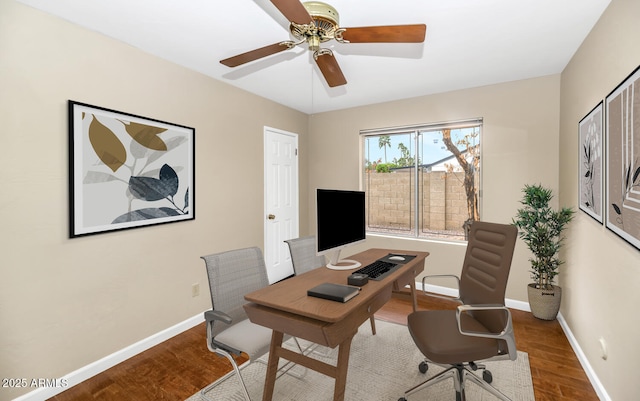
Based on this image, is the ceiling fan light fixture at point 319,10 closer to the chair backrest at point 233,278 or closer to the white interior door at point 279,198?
the chair backrest at point 233,278

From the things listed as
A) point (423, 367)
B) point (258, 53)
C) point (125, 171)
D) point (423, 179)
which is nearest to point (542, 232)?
point (423, 179)

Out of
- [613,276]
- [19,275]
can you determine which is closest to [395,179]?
[613,276]

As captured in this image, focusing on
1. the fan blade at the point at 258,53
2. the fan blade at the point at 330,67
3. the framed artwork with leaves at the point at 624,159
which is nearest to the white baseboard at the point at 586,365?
the framed artwork with leaves at the point at 624,159

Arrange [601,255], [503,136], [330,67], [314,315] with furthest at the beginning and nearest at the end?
1. [503,136]
2. [330,67]
3. [601,255]
4. [314,315]

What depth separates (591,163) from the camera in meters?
2.21

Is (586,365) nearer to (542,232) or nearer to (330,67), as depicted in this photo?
(542,232)

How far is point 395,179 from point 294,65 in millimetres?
2114

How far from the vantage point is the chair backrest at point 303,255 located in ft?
7.95

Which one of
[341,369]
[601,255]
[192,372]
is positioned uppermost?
[601,255]

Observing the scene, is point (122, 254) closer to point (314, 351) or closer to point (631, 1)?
point (314, 351)

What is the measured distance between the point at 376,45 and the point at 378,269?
6.09ft

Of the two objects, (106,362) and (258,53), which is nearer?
(258,53)

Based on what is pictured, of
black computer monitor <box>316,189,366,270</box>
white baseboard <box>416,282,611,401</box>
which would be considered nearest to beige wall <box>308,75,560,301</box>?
white baseboard <box>416,282,611,401</box>

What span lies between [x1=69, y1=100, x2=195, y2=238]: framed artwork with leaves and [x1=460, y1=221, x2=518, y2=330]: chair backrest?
2546 mm
